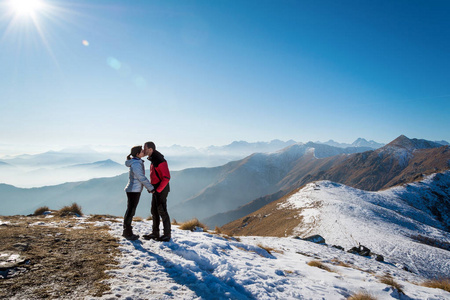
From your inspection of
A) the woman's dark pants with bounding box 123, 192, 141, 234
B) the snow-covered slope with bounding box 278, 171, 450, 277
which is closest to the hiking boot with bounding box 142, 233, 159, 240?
the woman's dark pants with bounding box 123, 192, 141, 234

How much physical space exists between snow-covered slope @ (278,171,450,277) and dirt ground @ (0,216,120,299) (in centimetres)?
2549

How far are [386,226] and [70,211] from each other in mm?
44632

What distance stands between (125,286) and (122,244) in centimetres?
288

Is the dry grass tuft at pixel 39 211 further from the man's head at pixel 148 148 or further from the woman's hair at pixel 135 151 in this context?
the man's head at pixel 148 148

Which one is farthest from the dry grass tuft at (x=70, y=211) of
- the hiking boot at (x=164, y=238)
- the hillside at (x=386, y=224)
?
the hillside at (x=386, y=224)

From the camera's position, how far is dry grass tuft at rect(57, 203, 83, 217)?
11188 mm

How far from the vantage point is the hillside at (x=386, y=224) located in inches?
883

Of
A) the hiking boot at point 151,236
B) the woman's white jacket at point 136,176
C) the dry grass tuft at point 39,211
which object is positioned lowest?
the dry grass tuft at point 39,211

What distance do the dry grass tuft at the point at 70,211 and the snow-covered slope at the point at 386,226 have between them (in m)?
26.8

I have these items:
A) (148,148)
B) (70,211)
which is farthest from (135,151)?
(70,211)

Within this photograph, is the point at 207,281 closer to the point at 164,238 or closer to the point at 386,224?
the point at 164,238

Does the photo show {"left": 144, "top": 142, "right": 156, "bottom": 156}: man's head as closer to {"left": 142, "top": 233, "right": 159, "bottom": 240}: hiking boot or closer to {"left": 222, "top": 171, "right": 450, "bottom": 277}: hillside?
{"left": 142, "top": 233, "right": 159, "bottom": 240}: hiking boot

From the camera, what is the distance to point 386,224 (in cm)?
3597

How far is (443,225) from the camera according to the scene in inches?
2260
